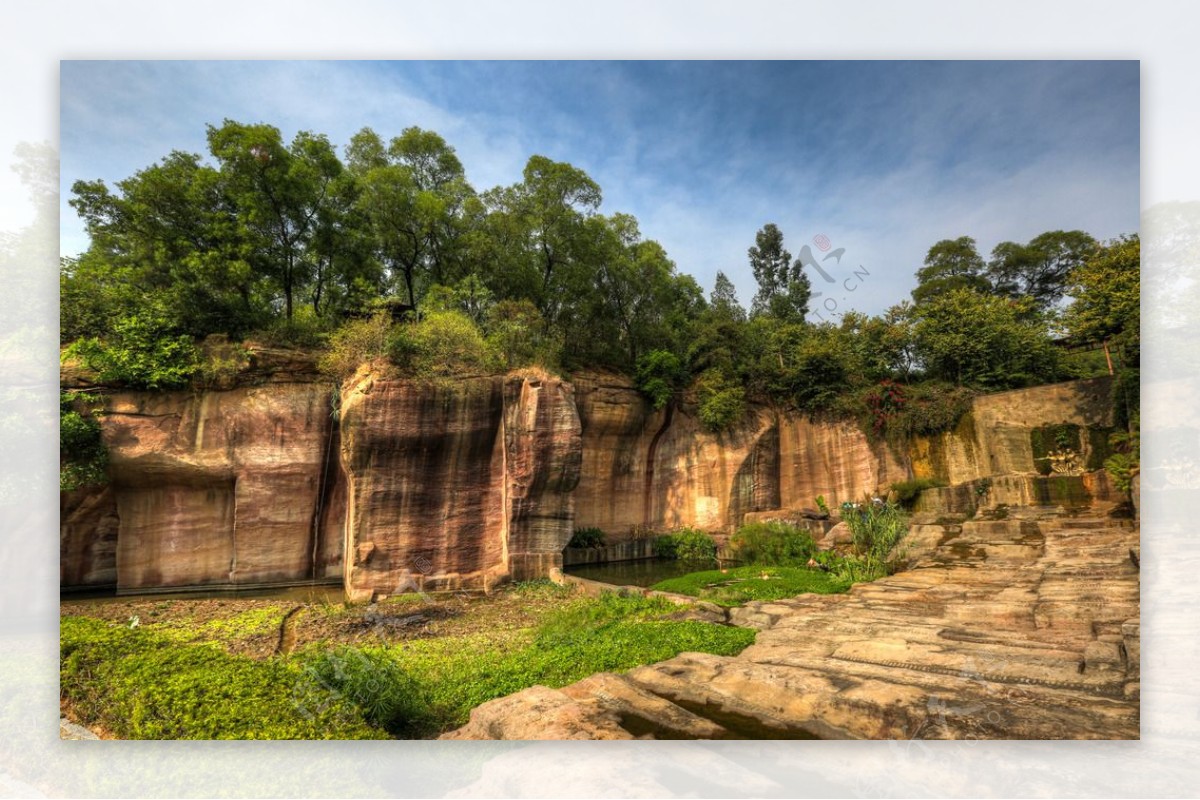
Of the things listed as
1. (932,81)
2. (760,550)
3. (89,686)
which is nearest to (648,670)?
(89,686)

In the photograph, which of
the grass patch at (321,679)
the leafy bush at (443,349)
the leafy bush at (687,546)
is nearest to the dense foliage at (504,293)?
the leafy bush at (443,349)

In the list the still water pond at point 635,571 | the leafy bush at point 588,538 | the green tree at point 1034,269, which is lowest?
the still water pond at point 635,571

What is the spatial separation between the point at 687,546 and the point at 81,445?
1221 centimetres

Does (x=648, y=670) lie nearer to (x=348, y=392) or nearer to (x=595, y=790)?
(x=595, y=790)

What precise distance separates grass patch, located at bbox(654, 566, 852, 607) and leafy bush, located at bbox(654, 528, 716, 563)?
4.55 metres

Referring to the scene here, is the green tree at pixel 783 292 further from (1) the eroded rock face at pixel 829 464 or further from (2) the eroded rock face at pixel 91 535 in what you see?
(2) the eroded rock face at pixel 91 535

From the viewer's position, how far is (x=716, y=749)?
318 centimetres

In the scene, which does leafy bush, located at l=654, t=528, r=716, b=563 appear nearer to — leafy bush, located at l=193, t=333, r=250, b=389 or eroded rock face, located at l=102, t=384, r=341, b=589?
eroded rock face, located at l=102, t=384, r=341, b=589

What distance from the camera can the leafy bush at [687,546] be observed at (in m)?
13.6

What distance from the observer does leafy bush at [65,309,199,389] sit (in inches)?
320

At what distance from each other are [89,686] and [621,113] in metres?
6.54

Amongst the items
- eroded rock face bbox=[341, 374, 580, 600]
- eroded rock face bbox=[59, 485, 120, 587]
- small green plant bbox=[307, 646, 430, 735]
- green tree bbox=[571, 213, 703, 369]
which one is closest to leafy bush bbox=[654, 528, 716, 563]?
eroded rock face bbox=[341, 374, 580, 600]

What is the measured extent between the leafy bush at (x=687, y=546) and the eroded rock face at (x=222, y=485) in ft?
26.7

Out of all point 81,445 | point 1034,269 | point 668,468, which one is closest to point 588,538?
point 668,468
